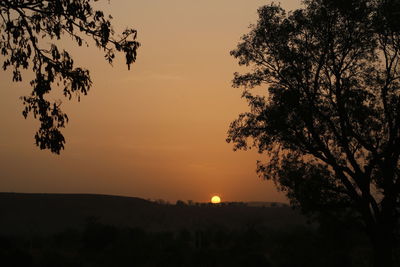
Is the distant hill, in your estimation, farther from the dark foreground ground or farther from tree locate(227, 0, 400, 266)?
tree locate(227, 0, 400, 266)

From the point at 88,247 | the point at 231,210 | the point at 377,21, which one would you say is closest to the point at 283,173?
the point at 377,21

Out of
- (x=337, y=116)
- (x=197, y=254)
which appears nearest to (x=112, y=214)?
(x=197, y=254)

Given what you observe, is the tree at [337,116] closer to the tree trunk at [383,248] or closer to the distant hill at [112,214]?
the tree trunk at [383,248]

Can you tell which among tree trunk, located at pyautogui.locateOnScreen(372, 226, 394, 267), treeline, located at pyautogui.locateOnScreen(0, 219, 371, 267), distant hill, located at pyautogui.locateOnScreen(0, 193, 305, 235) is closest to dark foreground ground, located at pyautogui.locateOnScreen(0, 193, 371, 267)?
treeline, located at pyautogui.locateOnScreen(0, 219, 371, 267)

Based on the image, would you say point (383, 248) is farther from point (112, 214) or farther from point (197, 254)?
point (112, 214)

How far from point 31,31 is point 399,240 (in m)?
17.7

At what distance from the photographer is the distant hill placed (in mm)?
130375

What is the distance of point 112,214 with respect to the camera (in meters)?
147

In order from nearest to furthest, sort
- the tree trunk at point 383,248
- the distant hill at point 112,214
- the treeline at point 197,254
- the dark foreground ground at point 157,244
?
1. the tree trunk at point 383,248
2. the treeline at point 197,254
3. the dark foreground ground at point 157,244
4. the distant hill at point 112,214

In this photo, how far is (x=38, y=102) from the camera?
1548cm

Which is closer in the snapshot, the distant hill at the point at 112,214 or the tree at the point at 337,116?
the tree at the point at 337,116

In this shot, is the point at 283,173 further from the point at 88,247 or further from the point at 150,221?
the point at 150,221

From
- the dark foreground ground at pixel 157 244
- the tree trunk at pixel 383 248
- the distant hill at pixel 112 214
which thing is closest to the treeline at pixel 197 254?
the dark foreground ground at pixel 157 244

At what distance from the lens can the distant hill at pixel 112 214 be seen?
130 m
